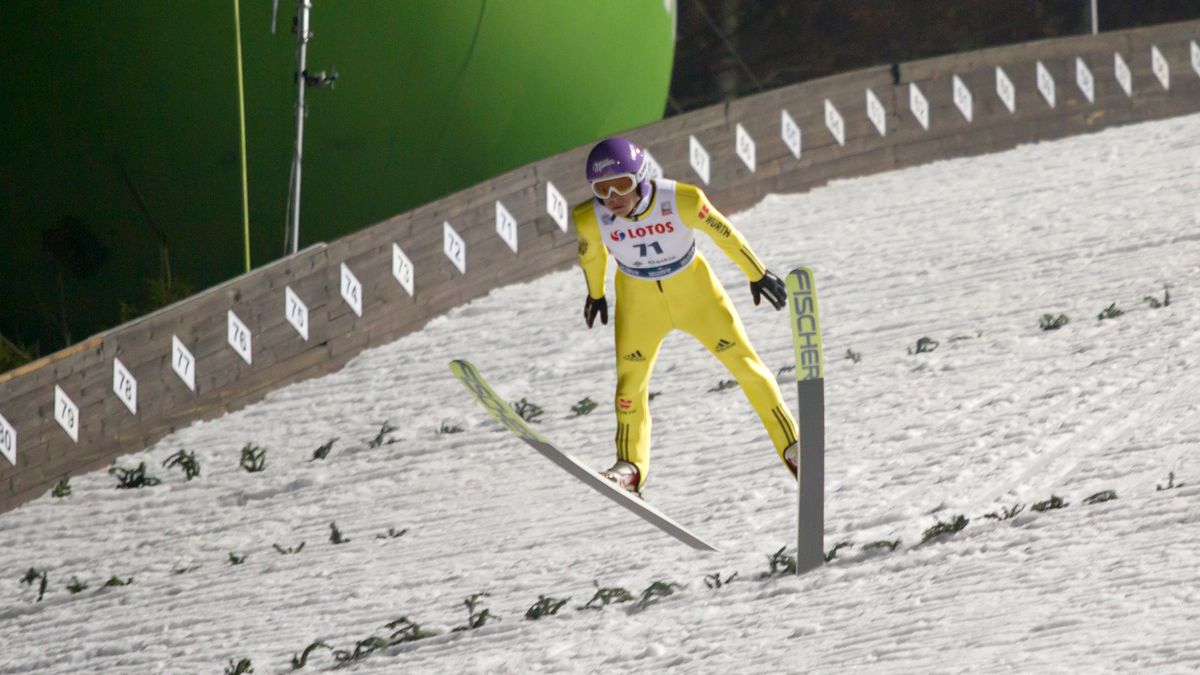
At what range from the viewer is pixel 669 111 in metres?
17.5

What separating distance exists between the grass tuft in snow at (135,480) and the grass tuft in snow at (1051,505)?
12.5 ft

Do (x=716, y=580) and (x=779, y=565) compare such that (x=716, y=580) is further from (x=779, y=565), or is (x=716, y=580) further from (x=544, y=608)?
(x=544, y=608)

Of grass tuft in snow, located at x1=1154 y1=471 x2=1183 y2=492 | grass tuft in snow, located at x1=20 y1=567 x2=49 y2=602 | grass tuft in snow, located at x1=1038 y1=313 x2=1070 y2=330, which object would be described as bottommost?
grass tuft in snow, located at x1=1154 y1=471 x2=1183 y2=492

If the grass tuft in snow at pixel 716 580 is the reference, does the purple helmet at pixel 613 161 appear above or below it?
above

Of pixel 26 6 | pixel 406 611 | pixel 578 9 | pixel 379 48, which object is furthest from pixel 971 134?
pixel 406 611

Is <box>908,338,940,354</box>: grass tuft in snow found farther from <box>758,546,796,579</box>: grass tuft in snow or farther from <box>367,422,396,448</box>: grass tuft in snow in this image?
<box>758,546,796,579</box>: grass tuft in snow

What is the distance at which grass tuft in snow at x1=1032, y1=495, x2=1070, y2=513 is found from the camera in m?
5.11

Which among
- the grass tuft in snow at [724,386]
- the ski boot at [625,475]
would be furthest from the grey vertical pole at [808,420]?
the grass tuft in snow at [724,386]

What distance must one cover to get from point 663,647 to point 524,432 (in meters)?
1.27

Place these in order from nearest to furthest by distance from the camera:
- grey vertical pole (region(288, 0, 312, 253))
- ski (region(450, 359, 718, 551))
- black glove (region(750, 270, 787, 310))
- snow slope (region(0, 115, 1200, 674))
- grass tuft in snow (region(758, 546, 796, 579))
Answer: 1. snow slope (region(0, 115, 1200, 674))
2. grass tuft in snow (region(758, 546, 796, 579))
3. ski (region(450, 359, 718, 551))
4. black glove (region(750, 270, 787, 310))
5. grey vertical pole (region(288, 0, 312, 253))

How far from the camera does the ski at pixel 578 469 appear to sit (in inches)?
219

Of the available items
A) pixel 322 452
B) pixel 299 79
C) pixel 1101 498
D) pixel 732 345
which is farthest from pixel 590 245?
pixel 299 79

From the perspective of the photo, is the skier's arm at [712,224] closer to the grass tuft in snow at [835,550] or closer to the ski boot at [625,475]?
the ski boot at [625,475]

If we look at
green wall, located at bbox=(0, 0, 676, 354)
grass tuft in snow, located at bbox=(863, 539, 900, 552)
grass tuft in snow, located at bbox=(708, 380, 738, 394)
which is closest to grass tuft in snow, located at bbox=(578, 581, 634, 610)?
grass tuft in snow, located at bbox=(863, 539, 900, 552)
